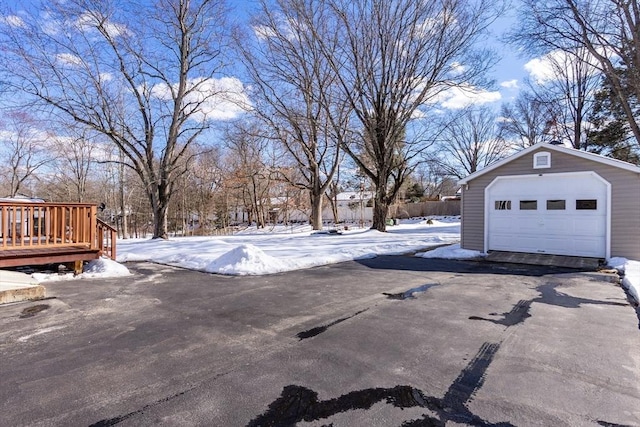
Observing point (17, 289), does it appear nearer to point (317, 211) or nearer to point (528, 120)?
point (317, 211)

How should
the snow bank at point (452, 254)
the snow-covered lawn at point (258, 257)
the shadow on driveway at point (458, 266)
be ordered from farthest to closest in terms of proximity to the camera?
the snow bank at point (452, 254)
the shadow on driveway at point (458, 266)
the snow-covered lawn at point (258, 257)

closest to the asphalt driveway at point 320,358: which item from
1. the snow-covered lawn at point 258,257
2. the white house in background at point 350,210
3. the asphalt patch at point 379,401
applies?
the asphalt patch at point 379,401

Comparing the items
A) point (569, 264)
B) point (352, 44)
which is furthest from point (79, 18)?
point (569, 264)

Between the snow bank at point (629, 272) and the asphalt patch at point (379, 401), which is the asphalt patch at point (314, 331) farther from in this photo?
the snow bank at point (629, 272)

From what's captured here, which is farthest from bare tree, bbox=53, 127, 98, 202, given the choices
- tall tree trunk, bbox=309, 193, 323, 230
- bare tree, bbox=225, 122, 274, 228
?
tall tree trunk, bbox=309, 193, 323, 230

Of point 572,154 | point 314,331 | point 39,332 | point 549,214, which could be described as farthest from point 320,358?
point 572,154

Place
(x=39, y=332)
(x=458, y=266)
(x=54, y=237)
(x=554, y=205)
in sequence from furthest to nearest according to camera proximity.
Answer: (x=554, y=205) < (x=458, y=266) < (x=54, y=237) < (x=39, y=332)

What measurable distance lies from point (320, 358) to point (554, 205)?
9.19 meters

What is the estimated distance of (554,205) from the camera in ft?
31.4

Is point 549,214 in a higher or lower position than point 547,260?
higher

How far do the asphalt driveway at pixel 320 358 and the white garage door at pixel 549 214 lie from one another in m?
4.08

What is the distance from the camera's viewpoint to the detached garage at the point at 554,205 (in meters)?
8.61

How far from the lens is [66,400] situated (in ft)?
8.02

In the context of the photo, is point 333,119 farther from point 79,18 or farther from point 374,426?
point 374,426
